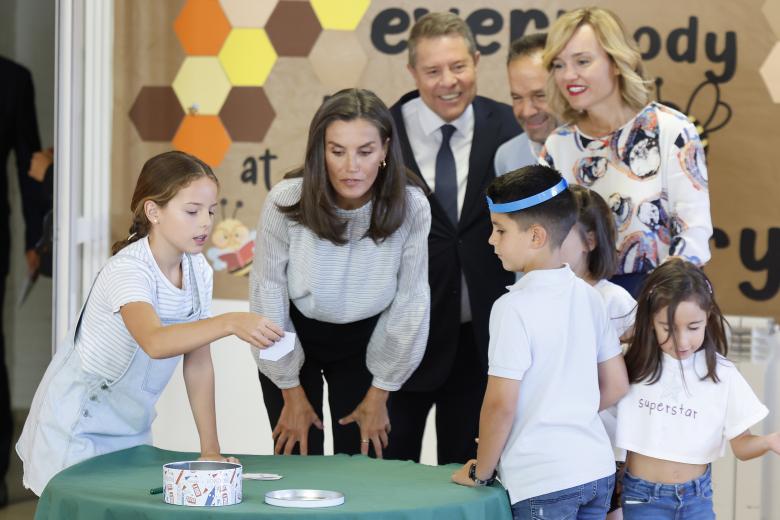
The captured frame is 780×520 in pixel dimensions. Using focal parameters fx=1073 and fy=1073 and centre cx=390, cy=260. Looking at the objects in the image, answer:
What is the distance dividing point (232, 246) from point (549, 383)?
6.95 feet

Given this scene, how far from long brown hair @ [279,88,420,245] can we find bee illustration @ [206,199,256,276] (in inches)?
55.5

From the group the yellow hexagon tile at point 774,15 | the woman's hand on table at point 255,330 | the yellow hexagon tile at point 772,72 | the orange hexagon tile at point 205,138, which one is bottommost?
the woman's hand on table at point 255,330

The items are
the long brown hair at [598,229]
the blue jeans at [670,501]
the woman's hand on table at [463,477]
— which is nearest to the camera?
the woman's hand on table at [463,477]

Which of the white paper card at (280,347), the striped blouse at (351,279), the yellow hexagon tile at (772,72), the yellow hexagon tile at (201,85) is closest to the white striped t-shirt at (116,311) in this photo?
the white paper card at (280,347)

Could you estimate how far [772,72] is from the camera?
3434 millimetres

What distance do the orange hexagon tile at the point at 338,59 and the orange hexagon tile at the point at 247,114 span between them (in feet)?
0.76

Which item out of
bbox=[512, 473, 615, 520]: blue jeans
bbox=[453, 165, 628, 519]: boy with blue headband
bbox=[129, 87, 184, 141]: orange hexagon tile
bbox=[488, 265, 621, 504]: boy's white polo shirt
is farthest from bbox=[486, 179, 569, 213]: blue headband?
bbox=[129, 87, 184, 141]: orange hexagon tile

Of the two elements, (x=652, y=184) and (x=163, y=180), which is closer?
(x=163, y=180)

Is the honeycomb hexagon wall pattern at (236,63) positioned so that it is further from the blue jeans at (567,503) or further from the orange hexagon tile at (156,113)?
the blue jeans at (567,503)

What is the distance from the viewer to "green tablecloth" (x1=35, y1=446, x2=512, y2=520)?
169cm

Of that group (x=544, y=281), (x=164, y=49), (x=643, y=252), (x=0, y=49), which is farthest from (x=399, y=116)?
(x=0, y=49)

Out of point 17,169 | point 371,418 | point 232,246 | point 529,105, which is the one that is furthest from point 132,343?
point 17,169

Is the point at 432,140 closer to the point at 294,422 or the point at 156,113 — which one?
the point at 294,422

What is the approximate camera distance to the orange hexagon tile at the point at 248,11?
3.88m
